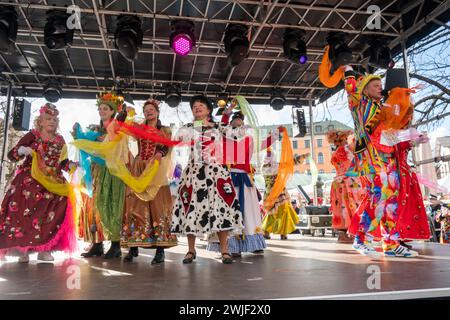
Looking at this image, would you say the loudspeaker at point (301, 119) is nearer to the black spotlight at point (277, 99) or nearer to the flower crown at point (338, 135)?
the black spotlight at point (277, 99)

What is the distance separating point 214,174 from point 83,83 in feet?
21.7

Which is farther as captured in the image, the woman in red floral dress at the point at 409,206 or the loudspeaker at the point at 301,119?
the loudspeaker at the point at 301,119

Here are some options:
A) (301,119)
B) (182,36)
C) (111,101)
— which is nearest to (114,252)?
(111,101)

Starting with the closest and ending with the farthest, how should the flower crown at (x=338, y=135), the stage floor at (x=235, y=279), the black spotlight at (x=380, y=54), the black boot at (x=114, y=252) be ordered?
the stage floor at (x=235, y=279) → the black boot at (x=114, y=252) → the flower crown at (x=338, y=135) → the black spotlight at (x=380, y=54)

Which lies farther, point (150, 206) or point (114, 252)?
point (114, 252)

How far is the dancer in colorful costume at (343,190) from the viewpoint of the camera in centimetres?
564

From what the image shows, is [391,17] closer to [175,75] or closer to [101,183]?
[175,75]

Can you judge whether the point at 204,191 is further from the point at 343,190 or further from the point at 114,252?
the point at 343,190

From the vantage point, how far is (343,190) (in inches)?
228

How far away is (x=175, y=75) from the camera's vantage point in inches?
336

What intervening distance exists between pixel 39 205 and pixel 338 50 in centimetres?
553

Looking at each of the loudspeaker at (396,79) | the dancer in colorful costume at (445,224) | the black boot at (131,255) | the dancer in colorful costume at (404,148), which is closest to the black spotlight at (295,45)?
the loudspeaker at (396,79)

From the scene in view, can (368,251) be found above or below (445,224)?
below

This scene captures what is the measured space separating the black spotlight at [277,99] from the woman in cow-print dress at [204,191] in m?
5.66
